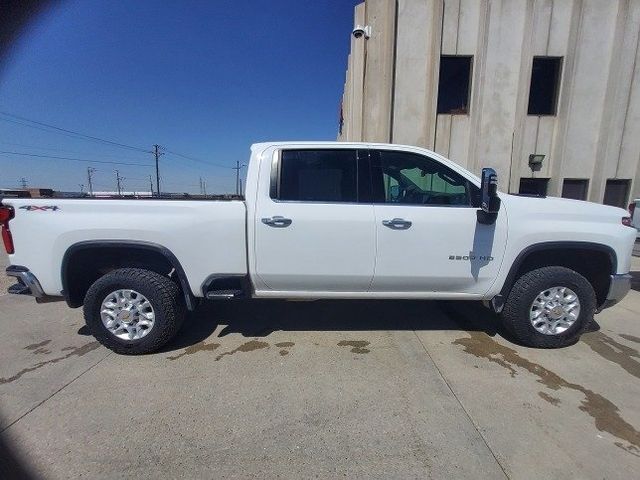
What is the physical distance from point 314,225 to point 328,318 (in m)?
1.53

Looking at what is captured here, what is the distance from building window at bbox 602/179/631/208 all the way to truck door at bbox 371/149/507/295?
34.0 ft

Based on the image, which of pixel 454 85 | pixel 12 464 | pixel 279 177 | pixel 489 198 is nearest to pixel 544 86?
pixel 454 85

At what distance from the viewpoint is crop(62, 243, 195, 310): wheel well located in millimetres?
3016

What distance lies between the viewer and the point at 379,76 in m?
9.35

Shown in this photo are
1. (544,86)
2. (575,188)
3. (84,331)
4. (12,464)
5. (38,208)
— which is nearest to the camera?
(12,464)

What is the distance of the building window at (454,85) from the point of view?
9.69 m

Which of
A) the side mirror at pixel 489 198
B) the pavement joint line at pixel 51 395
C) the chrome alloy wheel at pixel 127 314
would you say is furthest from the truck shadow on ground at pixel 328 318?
the side mirror at pixel 489 198

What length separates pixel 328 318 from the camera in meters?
4.07

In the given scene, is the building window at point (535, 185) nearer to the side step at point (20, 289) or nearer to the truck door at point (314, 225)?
the truck door at point (314, 225)

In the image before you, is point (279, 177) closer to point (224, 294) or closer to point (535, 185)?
point (224, 294)

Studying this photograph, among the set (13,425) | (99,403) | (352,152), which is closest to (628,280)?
(352,152)

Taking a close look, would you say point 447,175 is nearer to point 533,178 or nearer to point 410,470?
point 410,470

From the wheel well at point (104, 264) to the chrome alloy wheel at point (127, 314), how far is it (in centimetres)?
31

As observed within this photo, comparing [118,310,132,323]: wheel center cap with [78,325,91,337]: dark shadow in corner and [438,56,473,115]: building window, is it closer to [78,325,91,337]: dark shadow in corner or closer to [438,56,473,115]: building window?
[78,325,91,337]: dark shadow in corner
